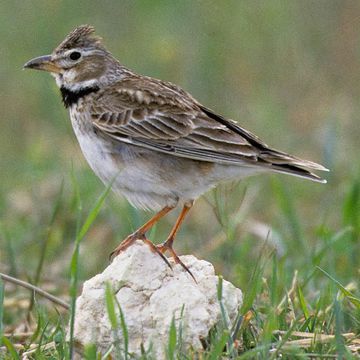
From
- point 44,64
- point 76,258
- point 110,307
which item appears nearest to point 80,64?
point 44,64

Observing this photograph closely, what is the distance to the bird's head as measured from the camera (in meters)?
7.63

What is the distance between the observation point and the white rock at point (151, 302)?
5.64 metres

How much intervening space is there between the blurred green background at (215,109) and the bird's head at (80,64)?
4.21ft

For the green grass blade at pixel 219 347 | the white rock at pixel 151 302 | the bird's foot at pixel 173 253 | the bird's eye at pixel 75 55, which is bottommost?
the green grass blade at pixel 219 347

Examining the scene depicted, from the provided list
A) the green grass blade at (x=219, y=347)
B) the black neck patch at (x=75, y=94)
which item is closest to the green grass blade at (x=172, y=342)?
the green grass blade at (x=219, y=347)

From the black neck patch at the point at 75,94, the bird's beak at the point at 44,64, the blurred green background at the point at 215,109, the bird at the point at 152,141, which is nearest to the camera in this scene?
the bird at the point at 152,141

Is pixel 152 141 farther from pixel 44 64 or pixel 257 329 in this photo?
pixel 257 329

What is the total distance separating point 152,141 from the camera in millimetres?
7074

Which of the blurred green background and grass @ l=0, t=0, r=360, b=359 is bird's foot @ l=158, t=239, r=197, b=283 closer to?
grass @ l=0, t=0, r=360, b=359

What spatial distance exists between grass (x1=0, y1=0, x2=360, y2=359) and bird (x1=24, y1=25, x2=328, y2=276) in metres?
0.20

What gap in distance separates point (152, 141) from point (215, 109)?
5714 mm

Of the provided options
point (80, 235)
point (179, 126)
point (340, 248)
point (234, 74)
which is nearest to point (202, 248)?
point (340, 248)

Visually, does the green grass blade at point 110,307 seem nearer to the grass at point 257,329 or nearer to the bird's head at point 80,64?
the grass at point 257,329

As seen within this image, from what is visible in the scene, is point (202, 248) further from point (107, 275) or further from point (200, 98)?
point (200, 98)
